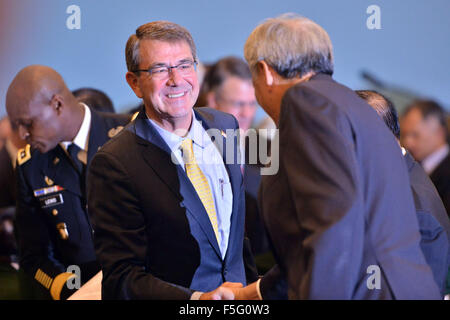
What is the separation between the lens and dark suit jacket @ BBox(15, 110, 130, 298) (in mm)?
2699

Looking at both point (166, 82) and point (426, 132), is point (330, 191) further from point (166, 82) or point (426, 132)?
point (426, 132)

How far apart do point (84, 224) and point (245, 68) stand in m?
1.70

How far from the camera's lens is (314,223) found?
52.7 inches

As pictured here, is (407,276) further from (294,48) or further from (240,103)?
(240,103)

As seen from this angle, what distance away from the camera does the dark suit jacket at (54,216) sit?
2.70 meters

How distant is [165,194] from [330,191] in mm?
691

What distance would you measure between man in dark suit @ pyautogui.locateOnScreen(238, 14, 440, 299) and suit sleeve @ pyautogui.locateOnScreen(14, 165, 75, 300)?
1502mm

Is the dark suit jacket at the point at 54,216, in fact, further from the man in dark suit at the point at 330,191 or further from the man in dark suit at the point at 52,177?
the man in dark suit at the point at 330,191

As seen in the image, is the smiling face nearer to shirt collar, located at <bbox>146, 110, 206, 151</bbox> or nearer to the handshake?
shirt collar, located at <bbox>146, 110, 206, 151</bbox>

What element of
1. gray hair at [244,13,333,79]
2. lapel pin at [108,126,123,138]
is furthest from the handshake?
lapel pin at [108,126,123,138]

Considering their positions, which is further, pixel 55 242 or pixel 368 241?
pixel 55 242

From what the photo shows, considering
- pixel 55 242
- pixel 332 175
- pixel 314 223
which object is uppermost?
pixel 332 175
